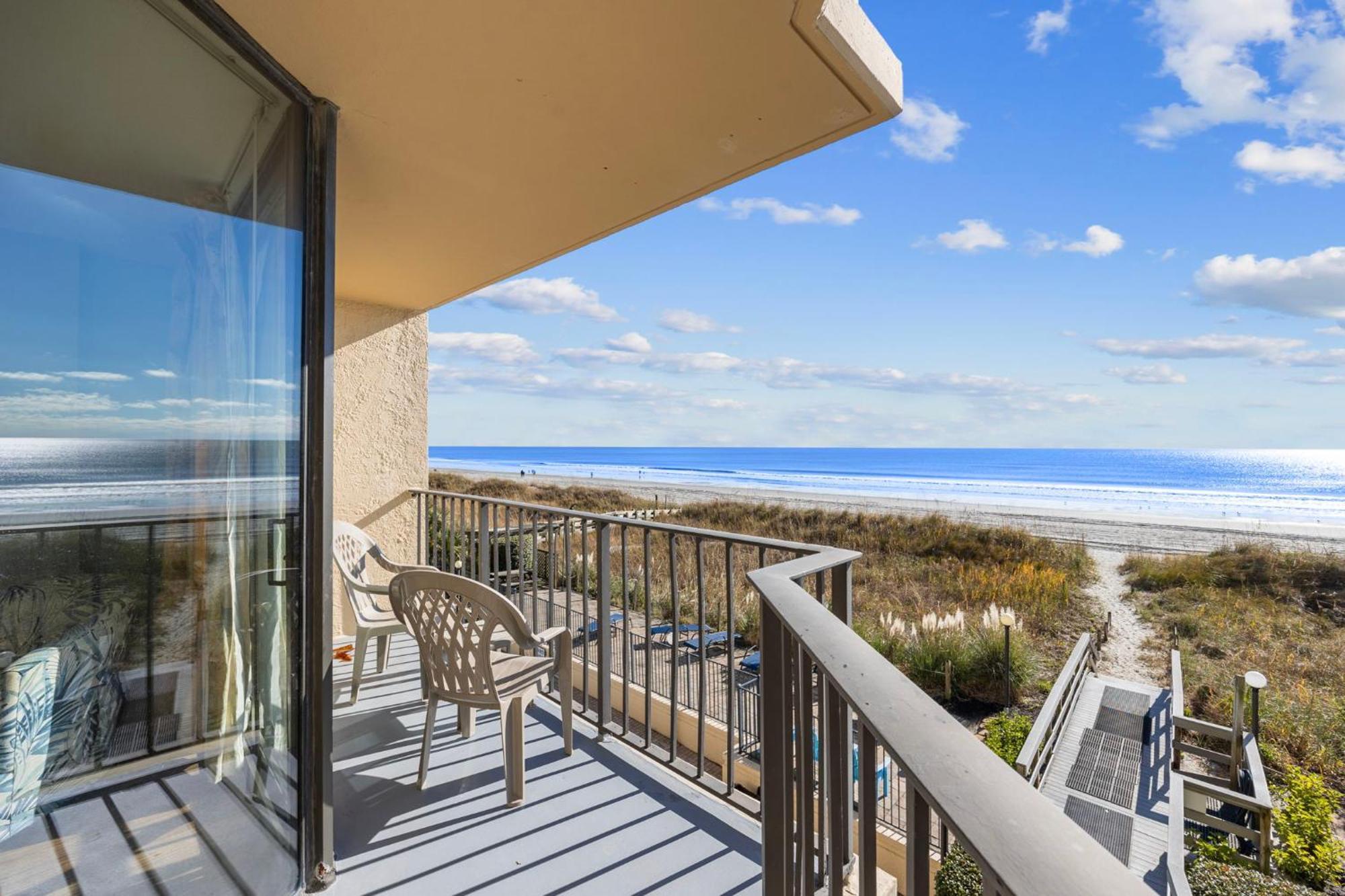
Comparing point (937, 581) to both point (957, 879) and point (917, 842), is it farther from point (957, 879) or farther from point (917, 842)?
point (917, 842)

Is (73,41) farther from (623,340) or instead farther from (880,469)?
(623,340)

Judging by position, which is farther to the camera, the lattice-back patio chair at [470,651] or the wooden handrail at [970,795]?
the lattice-back patio chair at [470,651]

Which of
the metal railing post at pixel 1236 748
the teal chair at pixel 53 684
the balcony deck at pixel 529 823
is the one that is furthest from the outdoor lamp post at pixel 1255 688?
the teal chair at pixel 53 684

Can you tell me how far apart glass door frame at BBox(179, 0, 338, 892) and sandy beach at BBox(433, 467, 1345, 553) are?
2113cm

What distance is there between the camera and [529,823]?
215cm

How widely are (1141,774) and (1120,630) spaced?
6528mm

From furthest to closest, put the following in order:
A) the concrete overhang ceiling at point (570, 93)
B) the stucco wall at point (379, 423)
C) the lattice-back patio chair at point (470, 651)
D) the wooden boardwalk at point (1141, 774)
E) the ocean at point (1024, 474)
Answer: the ocean at point (1024, 474), the wooden boardwalk at point (1141, 774), the stucco wall at point (379, 423), the lattice-back patio chair at point (470, 651), the concrete overhang ceiling at point (570, 93)

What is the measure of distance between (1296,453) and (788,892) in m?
81.0

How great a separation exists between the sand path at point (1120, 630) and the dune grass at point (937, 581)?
0.46m

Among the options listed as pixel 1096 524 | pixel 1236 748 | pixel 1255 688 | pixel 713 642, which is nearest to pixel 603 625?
pixel 713 642

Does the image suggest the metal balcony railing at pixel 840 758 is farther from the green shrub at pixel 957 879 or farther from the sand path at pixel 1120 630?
the sand path at pixel 1120 630

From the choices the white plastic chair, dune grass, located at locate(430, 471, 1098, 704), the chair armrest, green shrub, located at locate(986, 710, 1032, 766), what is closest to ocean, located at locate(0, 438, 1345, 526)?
the white plastic chair

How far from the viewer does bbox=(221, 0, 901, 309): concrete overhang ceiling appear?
1550 mm

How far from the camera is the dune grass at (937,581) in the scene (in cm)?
964
